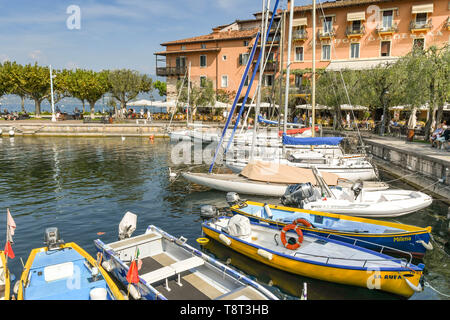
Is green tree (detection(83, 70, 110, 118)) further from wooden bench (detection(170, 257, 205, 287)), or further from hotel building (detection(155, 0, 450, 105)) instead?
wooden bench (detection(170, 257, 205, 287))

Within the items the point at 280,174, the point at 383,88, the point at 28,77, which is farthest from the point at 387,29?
the point at 28,77

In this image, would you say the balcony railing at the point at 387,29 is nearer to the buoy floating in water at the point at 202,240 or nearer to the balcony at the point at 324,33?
the balcony at the point at 324,33

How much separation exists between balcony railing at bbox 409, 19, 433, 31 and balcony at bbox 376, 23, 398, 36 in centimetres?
200

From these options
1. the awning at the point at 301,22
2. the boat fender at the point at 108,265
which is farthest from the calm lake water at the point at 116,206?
the awning at the point at 301,22

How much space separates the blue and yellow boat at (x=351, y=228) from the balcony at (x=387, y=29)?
1753 inches

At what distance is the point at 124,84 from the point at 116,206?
1848 inches

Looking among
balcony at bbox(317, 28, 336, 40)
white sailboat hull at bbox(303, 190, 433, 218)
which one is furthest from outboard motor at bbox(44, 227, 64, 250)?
balcony at bbox(317, 28, 336, 40)

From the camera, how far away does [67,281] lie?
912 centimetres

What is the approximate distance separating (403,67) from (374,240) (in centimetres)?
2302

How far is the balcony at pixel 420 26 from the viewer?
4597 cm

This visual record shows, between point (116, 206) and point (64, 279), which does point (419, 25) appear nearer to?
point (116, 206)

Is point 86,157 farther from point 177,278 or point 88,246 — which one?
point 177,278

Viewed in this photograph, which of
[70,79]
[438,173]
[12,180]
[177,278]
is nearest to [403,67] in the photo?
[438,173]

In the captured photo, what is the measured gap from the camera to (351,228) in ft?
42.7
